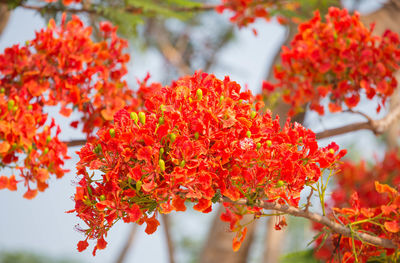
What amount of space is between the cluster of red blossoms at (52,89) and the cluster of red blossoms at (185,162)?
0.64 metres

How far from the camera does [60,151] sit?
190 centimetres

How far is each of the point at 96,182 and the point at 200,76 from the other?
0.46m

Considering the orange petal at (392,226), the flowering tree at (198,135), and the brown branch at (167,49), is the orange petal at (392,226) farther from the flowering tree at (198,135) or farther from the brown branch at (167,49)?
the brown branch at (167,49)

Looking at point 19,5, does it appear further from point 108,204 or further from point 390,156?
point 390,156

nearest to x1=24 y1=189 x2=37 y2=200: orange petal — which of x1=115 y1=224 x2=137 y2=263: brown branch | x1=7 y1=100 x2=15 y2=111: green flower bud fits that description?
x1=7 y1=100 x2=15 y2=111: green flower bud

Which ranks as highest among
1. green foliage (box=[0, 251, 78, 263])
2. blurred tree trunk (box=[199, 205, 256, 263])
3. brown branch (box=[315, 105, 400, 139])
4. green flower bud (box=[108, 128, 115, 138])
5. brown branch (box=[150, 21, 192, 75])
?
brown branch (box=[150, 21, 192, 75])

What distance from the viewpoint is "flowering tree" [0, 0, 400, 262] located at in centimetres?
123

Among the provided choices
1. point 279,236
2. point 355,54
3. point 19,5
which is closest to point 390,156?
point 279,236

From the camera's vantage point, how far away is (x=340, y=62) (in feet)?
7.46

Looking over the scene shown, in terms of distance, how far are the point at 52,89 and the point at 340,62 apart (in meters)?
1.38

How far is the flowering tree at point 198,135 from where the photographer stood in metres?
1.23

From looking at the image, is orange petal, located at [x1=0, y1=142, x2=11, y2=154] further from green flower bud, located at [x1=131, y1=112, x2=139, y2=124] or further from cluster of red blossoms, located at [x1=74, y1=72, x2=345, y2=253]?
green flower bud, located at [x1=131, y1=112, x2=139, y2=124]

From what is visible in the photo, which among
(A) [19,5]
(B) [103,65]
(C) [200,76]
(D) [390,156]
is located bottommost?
(D) [390,156]

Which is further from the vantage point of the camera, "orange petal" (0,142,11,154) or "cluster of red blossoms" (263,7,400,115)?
"cluster of red blossoms" (263,7,400,115)
